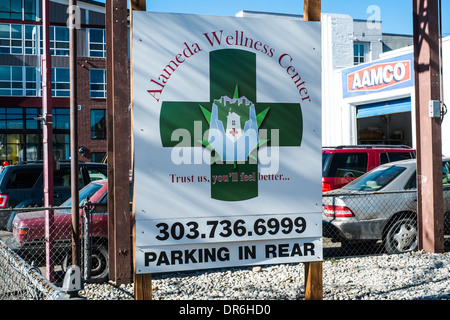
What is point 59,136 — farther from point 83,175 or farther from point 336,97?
point 83,175

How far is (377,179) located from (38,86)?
38001 mm

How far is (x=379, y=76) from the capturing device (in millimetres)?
20969

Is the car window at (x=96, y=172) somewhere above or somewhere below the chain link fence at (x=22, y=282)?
above

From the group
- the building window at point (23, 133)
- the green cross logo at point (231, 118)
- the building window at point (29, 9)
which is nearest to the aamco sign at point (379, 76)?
the green cross logo at point (231, 118)

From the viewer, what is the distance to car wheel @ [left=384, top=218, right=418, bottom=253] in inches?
331

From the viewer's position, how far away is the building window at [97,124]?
43.9 metres

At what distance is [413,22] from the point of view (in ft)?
26.5

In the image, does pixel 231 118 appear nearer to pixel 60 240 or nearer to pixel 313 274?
pixel 313 274

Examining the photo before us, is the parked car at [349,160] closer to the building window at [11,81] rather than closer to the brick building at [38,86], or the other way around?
the brick building at [38,86]

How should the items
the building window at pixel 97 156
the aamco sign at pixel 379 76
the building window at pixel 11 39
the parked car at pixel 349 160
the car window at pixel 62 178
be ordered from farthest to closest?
the building window at pixel 97 156 → the building window at pixel 11 39 → the aamco sign at pixel 379 76 → the car window at pixel 62 178 → the parked car at pixel 349 160

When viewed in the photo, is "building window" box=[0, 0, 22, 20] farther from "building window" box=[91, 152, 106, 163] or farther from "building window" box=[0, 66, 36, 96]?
"building window" box=[91, 152, 106, 163]

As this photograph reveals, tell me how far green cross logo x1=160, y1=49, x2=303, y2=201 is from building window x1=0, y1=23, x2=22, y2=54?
42622 millimetres

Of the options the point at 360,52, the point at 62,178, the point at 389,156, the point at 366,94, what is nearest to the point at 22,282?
the point at 62,178

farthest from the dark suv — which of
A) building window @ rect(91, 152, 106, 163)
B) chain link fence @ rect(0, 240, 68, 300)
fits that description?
building window @ rect(91, 152, 106, 163)
